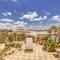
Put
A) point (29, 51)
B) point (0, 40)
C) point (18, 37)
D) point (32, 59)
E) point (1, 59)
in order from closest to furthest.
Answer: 1. point (1, 59)
2. point (32, 59)
3. point (29, 51)
4. point (0, 40)
5. point (18, 37)

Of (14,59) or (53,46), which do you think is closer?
(14,59)

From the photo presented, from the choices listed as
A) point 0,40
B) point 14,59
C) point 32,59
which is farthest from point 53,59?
point 0,40

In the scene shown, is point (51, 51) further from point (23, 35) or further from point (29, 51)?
point (23, 35)

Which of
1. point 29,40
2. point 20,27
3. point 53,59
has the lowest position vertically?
point 53,59

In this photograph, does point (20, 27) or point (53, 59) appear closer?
point (53, 59)

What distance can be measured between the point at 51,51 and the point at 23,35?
41.0 meters

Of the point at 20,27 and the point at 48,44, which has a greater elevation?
the point at 20,27

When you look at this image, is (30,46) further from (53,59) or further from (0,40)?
(0,40)

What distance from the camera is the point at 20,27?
94.8 meters

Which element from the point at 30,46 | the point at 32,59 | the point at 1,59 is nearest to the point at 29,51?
the point at 30,46

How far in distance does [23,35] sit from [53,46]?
1605 inches

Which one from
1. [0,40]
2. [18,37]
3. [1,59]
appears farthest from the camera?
[18,37]

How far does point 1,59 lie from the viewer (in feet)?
64.8

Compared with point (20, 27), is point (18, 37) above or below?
below
